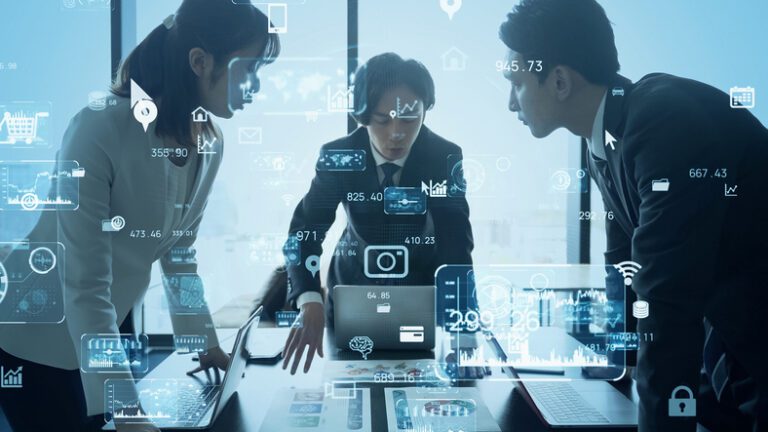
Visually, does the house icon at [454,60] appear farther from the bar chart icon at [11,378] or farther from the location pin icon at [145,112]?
the bar chart icon at [11,378]

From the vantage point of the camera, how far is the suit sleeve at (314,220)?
1.05 meters

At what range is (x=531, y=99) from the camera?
1048 millimetres

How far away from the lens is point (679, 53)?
1060mm

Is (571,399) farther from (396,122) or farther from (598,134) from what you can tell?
(396,122)

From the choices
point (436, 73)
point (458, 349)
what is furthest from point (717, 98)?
point (458, 349)

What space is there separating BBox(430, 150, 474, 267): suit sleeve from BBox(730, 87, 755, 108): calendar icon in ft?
1.82

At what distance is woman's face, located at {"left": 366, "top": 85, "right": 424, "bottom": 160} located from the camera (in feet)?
3.45

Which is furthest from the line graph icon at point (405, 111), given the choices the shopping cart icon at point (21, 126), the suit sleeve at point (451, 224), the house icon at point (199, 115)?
the shopping cart icon at point (21, 126)

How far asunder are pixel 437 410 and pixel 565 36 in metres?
0.77

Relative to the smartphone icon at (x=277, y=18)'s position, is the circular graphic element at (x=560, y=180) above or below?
below

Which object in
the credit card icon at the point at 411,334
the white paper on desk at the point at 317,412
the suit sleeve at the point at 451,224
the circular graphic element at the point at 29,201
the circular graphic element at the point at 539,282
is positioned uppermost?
the circular graphic element at the point at 29,201

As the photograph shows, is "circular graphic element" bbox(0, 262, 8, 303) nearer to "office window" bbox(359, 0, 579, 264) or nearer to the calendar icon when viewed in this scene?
"office window" bbox(359, 0, 579, 264)

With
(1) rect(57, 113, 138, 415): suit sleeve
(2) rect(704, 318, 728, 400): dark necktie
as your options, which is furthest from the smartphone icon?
(2) rect(704, 318, 728, 400): dark necktie

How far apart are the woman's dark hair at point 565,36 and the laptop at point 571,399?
54 cm
